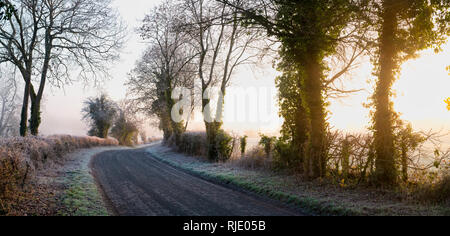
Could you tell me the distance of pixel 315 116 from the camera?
10.7 meters

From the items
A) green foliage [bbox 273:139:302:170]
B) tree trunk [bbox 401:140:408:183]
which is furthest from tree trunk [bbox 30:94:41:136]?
tree trunk [bbox 401:140:408:183]

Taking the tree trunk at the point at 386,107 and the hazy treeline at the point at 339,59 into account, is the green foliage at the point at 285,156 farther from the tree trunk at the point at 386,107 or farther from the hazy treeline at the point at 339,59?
the tree trunk at the point at 386,107

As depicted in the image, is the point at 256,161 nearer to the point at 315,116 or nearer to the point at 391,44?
the point at 315,116

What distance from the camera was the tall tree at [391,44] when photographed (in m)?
8.66

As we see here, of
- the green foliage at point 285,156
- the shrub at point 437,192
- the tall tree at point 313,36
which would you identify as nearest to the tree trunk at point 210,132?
the green foliage at point 285,156

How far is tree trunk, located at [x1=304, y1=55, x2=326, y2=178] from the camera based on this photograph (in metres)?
10.6

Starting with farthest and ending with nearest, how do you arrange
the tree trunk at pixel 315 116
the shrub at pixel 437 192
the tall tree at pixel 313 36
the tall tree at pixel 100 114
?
1. the tall tree at pixel 100 114
2. the tree trunk at pixel 315 116
3. the tall tree at pixel 313 36
4. the shrub at pixel 437 192

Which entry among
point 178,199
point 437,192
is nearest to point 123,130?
point 178,199

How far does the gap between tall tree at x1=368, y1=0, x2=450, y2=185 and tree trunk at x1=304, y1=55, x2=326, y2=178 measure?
189 cm

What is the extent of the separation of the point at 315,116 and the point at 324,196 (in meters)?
3.27

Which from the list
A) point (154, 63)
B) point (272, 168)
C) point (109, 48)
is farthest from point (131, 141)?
point (272, 168)

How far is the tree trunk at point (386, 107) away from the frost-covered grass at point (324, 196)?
846 mm

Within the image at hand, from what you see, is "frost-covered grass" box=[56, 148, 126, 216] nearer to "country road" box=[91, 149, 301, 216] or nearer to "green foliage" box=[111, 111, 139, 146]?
"country road" box=[91, 149, 301, 216]

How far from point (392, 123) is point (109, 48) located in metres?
17.3
